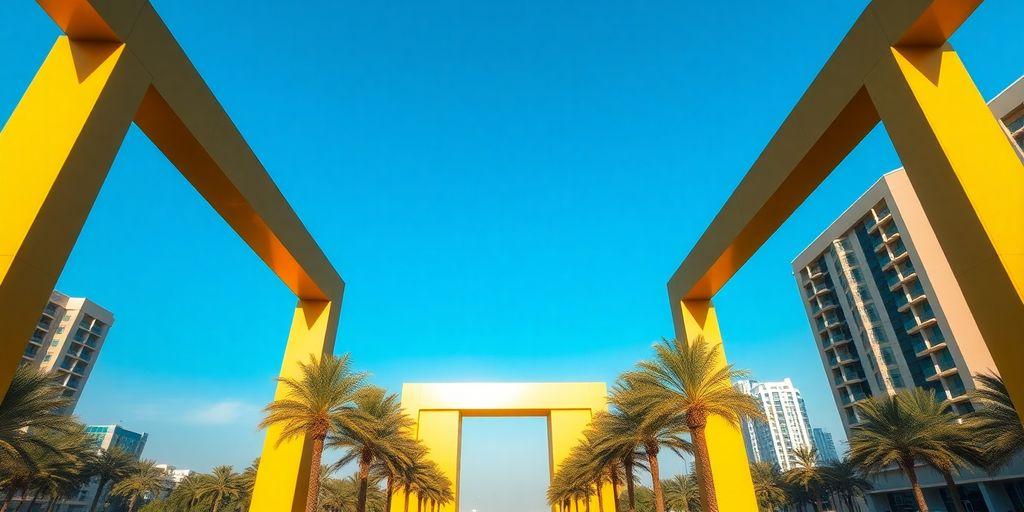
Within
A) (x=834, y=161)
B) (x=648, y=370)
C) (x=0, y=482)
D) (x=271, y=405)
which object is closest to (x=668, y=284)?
(x=648, y=370)

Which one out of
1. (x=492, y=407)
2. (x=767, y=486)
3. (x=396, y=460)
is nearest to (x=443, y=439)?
(x=492, y=407)

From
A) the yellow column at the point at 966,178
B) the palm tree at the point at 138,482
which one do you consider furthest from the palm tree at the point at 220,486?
the yellow column at the point at 966,178

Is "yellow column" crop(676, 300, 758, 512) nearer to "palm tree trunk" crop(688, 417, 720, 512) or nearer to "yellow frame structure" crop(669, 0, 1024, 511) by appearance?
"palm tree trunk" crop(688, 417, 720, 512)

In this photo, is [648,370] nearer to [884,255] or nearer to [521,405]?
[521,405]

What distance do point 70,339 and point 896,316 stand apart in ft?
306

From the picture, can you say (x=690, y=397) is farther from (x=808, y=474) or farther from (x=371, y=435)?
(x=808, y=474)

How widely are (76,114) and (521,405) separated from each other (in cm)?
3780

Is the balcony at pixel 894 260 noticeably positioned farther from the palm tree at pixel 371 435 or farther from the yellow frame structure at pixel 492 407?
the palm tree at pixel 371 435

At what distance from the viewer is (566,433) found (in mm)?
41781

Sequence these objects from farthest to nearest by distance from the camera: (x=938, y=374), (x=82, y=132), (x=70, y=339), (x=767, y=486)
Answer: (x=70, y=339) < (x=767, y=486) < (x=938, y=374) < (x=82, y=132)

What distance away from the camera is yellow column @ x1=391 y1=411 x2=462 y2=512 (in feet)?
132

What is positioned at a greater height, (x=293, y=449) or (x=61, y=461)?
(x=61, y=461)

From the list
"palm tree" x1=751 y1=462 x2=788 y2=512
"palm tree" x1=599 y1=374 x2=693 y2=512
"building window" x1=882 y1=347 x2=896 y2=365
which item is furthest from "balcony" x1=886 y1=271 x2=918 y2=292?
"palm tree" x1=599 y1=374 x2=693 y2=512

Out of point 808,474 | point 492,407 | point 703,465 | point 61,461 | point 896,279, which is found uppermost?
point 896,279
